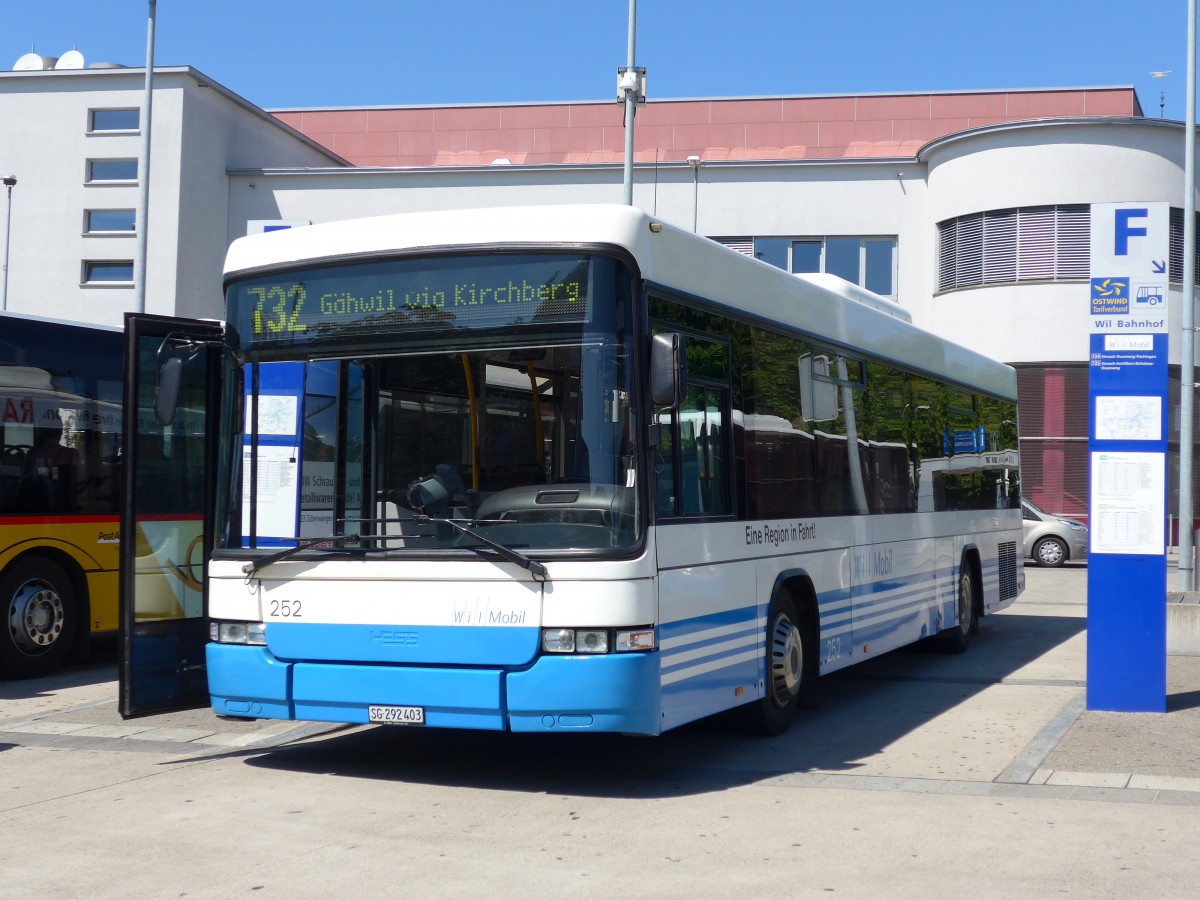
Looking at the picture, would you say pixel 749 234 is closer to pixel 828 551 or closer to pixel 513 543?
pixel 828 551

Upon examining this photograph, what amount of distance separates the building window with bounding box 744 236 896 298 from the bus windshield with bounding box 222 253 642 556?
1133 inches

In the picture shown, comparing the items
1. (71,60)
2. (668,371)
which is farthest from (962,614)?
(71,60)

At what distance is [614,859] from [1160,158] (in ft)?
100

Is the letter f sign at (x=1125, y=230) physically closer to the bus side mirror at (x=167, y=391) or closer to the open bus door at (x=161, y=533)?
the open bus door at (x=161, y=533)

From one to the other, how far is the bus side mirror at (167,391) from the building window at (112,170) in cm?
3280

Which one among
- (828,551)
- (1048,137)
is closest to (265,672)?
(828,551)

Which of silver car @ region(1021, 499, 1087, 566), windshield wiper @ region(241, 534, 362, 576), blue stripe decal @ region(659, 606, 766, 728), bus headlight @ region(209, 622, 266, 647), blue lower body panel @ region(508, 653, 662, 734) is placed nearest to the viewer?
blue lower body panel @ region(508, 653, 662, 734)

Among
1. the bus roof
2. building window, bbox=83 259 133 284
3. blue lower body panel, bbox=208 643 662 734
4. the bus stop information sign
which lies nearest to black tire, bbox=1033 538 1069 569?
the bus stop information sign

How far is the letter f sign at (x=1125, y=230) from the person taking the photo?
1013 centimetres

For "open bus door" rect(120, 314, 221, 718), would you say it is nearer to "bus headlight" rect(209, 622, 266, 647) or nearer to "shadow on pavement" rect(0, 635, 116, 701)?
"bus headlight" rect(209, 622, 266, 647)

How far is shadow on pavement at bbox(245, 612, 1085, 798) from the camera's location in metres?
7.97

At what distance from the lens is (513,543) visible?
729 cm

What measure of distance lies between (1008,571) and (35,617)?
10265 millimetres

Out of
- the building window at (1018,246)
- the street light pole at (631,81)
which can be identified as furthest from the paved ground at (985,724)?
the building window at (1018,246)
